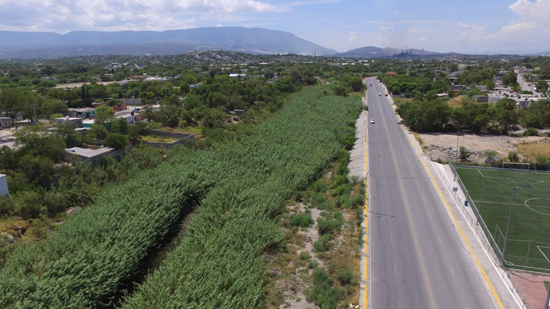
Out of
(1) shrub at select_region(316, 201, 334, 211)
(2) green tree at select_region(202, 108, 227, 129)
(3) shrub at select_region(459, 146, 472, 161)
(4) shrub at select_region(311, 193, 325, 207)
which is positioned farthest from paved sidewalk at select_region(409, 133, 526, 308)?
(2) green tree at select_region(202, 108, 227, 129)

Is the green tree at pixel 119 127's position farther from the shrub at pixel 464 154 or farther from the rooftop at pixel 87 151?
the shrub at pixel 464 154

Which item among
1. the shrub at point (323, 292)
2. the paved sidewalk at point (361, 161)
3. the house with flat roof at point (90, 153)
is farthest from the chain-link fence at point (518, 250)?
the house with flat roof at point (90, 153)

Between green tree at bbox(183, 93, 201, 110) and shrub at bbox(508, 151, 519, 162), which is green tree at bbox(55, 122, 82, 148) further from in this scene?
shrub at bbox(508, 151, 519, 162)

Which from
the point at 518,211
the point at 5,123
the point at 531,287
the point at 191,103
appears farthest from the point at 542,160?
the point at 5,123

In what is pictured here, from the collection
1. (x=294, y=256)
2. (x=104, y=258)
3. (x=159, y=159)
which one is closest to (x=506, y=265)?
(x=294, y=256)

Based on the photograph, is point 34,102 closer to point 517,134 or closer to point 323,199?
point 323,199

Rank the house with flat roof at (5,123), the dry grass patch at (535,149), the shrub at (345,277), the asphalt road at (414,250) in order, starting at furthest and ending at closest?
the house with flat roof at (5,123) < the dry grass patch at (535,149) < the shrub at (345,277) < the asphalt road at (414,250)
